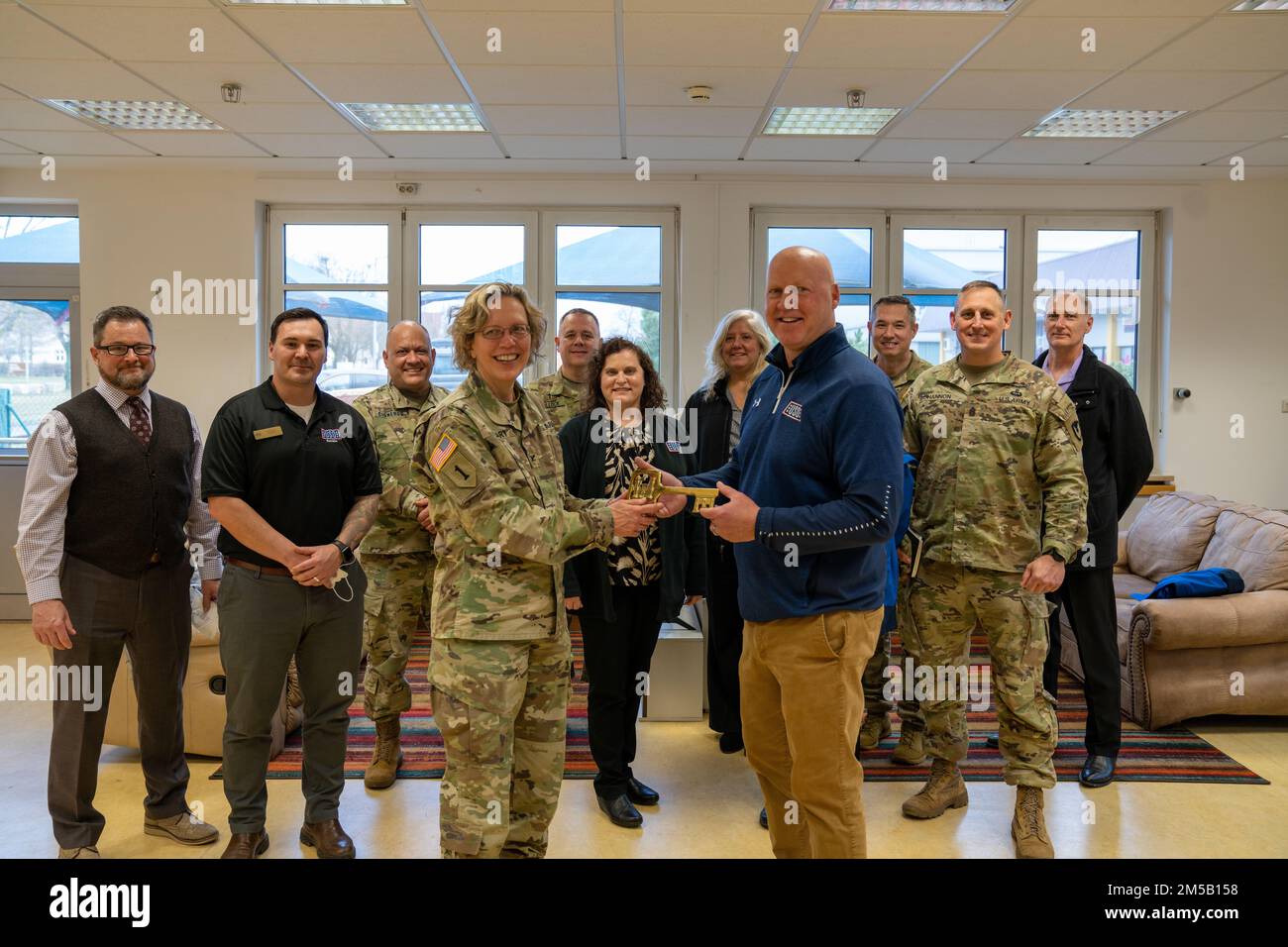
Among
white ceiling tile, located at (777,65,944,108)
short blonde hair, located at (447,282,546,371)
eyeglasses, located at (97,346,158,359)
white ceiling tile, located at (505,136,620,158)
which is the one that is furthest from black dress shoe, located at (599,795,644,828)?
white ceiling tile, located at (505,136,620,158)

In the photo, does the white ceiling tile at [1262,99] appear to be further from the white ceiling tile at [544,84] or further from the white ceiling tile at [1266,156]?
the white ceiling tile at [544,84]

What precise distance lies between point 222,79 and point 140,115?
1.10 meters

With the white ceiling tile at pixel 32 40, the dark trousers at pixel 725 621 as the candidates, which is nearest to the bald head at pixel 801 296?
the dark trousers at pixel 725 621

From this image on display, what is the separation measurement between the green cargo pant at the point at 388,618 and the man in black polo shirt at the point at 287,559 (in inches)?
24.9

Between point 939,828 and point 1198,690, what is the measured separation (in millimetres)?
1827

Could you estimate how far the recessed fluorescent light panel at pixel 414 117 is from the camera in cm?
529

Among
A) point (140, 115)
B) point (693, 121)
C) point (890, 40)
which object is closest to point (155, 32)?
point (140, 115)

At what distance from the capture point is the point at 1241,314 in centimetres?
688

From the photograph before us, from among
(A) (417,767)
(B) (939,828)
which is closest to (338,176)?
(A) (417,767)

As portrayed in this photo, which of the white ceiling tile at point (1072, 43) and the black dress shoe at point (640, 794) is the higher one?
the white ceiling tile at point (1072, 43)

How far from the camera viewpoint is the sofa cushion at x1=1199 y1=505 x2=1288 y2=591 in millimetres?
4348

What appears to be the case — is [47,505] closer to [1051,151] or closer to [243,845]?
[243,845]

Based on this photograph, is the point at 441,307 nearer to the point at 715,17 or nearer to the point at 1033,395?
the point at 715,17

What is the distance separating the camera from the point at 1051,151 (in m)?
6.00
